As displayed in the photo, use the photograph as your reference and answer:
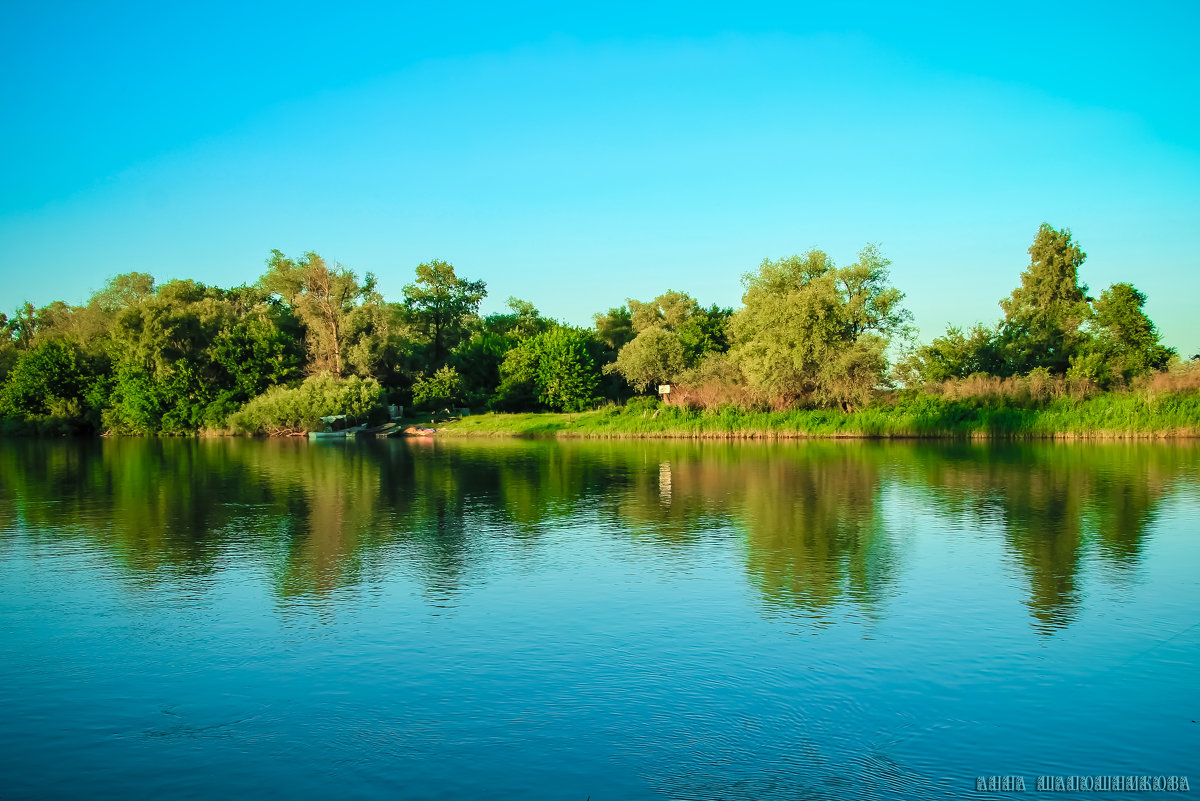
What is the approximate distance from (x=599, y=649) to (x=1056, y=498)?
17.7 m

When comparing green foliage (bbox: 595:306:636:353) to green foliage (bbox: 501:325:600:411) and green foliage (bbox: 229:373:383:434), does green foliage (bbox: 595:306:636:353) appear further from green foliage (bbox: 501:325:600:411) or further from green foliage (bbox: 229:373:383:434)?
green foliage (bbox: 229:373:383:434)

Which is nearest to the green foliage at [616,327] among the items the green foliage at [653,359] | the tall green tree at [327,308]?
the green foliage at [653,359]

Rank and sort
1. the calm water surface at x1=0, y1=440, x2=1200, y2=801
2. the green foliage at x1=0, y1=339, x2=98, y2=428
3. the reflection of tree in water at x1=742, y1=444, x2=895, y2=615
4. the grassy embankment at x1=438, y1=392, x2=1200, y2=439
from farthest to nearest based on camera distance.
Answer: the green foliage at x1=0, y1=339, x2=98, y2=428 < the grassy embankment at x1=438, y1=392, x2=1200, y2=439 < the reflection of tree in water at x1=742, y1=444, x2=895, y2=615 < the calm water surface at x1=0, y1=440, x2=1200, y2=801

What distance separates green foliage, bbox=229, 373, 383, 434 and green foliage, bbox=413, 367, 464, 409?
11.3 feet

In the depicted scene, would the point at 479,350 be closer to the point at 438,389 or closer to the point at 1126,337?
the point at 438,389

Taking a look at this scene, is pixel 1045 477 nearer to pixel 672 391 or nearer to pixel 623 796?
pixel 623 796

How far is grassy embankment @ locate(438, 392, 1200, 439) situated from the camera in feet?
155

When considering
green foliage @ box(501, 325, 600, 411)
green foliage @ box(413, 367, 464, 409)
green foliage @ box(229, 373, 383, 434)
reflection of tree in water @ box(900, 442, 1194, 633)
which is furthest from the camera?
green foliage @ box(501, 325, 600, 411)

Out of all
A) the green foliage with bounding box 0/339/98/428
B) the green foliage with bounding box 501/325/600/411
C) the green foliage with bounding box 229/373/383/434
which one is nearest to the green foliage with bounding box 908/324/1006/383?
the green foliage with bounding box 501/325/600/411

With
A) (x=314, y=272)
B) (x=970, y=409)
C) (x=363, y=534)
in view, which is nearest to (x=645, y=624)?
(x=363, y=534)

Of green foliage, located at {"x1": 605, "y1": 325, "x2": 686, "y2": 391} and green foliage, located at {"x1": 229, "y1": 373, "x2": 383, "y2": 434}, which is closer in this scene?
green foliage, located at {"x1": 229, "y1": 373, "x2": 383, "y2": 434}

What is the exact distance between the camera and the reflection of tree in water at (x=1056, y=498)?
14.5m

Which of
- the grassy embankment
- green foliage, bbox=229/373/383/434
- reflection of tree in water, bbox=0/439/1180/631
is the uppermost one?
green foliage, bbox=229/373/383/434

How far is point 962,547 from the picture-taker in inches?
655
